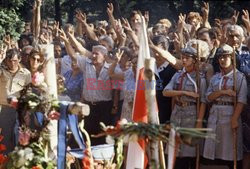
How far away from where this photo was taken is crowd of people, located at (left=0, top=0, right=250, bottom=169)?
23.7ft

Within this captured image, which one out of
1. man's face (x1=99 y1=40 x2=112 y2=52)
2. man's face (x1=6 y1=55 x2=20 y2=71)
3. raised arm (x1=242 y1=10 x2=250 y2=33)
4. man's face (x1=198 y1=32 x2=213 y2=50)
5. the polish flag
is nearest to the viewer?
the polish flag

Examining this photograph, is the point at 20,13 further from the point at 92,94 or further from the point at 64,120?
the point at 64,120

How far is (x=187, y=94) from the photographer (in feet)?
24.1

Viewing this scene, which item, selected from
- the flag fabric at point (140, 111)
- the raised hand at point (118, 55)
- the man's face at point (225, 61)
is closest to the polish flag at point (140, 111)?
the flag fabric at point (140, 111)

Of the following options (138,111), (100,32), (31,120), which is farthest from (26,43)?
(138,111)

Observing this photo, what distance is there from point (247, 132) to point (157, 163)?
3001 mm

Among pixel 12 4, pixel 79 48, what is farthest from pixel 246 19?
pixel 12 4

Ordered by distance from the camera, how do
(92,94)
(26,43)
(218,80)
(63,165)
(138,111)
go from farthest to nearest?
(26,43) < (92,94) < (218,80) < (63,165) < (138,111)

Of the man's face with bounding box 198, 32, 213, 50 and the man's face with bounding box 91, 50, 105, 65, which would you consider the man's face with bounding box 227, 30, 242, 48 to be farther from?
the man's face with bounding box 91, 50, 105, 65

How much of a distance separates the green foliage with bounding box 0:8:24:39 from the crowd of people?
2.91 m

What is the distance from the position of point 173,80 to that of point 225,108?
26.7 inches

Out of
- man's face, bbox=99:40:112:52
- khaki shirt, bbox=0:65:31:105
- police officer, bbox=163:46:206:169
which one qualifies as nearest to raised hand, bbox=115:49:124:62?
man's face, bbox=99:40:112:52

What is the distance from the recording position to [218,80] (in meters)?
7.22

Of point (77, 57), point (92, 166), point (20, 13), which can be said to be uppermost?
point (20, 13)
